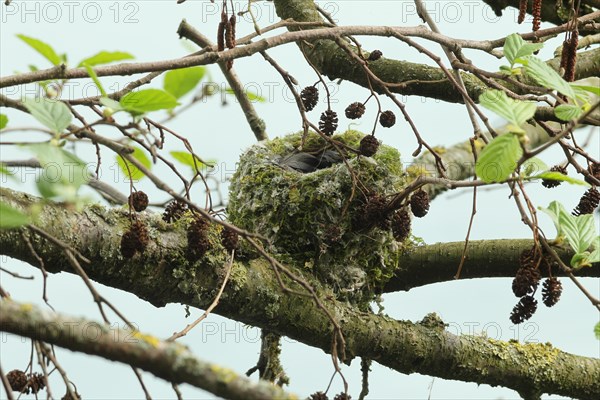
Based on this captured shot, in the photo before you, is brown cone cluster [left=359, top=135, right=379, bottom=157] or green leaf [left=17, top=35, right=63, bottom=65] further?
brown cone cluster [left=359, top=135, right=379, bottom=157]

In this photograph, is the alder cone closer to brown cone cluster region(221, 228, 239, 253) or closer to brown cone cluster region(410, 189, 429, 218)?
brown cone cluster region(221, 228, 239, 253)

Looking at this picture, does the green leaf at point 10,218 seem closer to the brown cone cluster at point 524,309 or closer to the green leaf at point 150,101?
the green leaf at point 150,101

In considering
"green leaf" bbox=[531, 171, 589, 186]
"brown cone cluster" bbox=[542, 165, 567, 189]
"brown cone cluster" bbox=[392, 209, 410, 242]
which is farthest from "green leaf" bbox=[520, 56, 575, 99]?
"brown cone cluster" bbox=[392, 209, 410, 242]

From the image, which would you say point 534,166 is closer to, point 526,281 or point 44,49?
point 526,281

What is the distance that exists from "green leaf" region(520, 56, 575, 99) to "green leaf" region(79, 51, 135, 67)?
79 centimetres

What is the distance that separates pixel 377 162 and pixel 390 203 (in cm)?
94

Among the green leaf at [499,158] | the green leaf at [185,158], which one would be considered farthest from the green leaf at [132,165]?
the green leaf at [499,158]

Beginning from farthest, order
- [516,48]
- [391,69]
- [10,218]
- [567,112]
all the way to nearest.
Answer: [391,69]
[516,48]
[567,112]
[10,218]

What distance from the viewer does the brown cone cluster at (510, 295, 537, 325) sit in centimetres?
214

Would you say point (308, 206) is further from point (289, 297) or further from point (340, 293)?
point (289, 297)

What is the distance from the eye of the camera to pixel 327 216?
11.1 feet

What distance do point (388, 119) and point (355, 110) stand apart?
0.12 metres

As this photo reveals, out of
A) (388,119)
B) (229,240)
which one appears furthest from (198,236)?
(388,119)

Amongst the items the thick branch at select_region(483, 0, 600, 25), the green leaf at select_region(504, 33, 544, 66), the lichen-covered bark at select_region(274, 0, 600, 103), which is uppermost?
the thick branch at select_region(483, 0, 600, 25)
